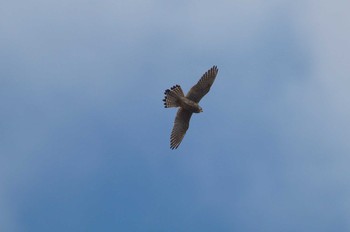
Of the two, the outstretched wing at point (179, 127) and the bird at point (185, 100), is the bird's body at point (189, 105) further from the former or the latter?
the outstretched wing at point (179, 127)

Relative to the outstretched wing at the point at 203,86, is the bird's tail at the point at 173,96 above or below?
below

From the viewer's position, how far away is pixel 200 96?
1777 inches

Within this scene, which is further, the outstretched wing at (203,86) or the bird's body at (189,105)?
the bird's body at (189,105)

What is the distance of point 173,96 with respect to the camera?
44250mm

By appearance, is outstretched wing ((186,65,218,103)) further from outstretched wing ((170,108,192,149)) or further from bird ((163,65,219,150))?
outstretched wing ((170,108,192,149))

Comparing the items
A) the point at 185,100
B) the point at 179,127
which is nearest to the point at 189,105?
the point at 185,100

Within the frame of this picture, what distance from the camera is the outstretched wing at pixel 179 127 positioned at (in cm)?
4600

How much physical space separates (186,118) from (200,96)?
68.2 inches

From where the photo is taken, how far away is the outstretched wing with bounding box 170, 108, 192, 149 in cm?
4600

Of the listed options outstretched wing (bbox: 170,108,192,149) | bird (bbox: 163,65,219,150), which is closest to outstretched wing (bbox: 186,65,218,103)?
bird (bbox: 163,65,219,150)

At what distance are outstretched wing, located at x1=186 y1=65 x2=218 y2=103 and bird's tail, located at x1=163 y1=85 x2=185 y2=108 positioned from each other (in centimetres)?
61

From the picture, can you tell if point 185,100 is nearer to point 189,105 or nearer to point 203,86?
point 189,105

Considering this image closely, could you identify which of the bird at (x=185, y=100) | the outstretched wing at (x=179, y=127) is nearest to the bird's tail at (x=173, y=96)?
the bird at (x=185, y=100)

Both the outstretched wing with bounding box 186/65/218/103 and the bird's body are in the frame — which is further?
the bird's body
